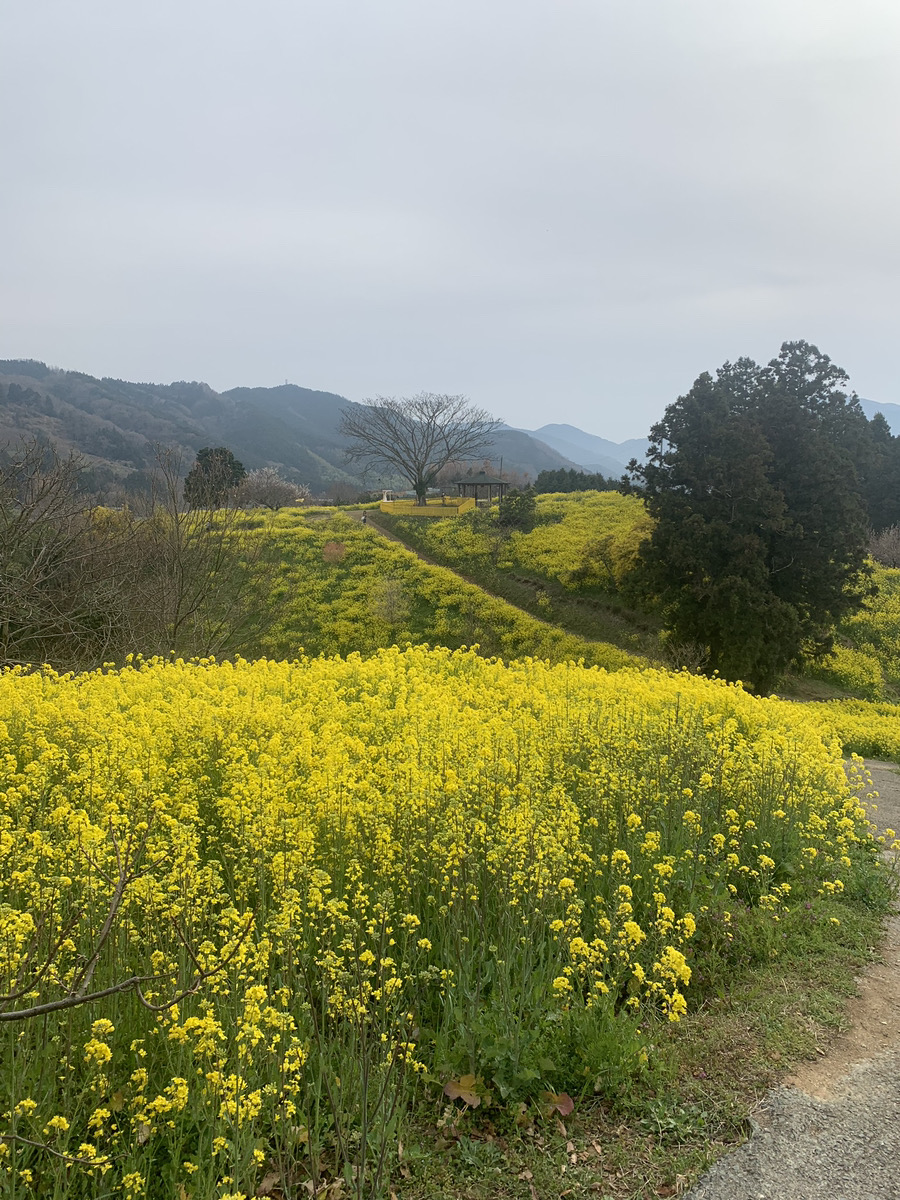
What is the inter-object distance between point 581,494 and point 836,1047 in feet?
145

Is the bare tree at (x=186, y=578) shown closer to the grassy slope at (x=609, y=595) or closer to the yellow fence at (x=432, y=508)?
the grassy slope at (x=609, y=595)

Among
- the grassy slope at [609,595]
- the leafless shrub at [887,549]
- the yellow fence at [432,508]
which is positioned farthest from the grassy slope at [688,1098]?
the yellow fence at [432,508]

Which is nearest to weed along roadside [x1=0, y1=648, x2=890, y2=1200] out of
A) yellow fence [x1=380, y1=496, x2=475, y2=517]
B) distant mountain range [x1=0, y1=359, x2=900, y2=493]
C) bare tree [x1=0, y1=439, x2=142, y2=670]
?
bare tree [x1=0, y1=439, x2=142, y2=670]

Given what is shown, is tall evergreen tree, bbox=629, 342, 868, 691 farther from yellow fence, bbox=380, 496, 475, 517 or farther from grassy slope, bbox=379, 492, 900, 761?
yellow fence, bbox=380, 496, 475, 517

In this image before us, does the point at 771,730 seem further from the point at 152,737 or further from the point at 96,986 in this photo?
the point at 96,986

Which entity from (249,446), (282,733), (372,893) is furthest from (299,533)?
(249,446)

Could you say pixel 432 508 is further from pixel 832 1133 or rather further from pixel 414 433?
pixel 832 1133

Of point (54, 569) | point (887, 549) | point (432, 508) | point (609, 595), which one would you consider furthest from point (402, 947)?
point (432, 508)

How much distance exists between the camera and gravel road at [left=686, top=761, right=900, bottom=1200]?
323 centimetres

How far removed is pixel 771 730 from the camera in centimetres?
866

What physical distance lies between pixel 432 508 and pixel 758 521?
26.0 m

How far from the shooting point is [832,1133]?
3.54 m

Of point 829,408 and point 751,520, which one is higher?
point 829,408

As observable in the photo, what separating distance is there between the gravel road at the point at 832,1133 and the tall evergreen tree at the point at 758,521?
17.5 meters
